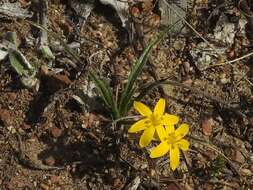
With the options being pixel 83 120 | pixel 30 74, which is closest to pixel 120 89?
pixel 83 120

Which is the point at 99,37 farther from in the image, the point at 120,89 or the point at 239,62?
the point at 239,62

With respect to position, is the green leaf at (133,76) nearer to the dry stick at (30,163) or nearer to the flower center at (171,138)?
the flower center at (171,138)

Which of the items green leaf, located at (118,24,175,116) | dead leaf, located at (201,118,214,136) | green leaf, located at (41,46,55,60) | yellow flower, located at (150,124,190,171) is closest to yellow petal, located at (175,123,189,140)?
yellow flower, located at (150,124,190,171)

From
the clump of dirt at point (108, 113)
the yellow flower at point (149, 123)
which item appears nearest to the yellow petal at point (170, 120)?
the yellow flower at point (149, 123)

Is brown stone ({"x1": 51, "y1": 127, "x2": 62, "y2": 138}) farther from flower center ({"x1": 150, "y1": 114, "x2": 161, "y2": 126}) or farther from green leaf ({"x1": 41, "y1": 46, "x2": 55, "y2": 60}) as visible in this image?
flower center ({"x1": 150, "y1": 114, "x2": 161, "y2": 126})

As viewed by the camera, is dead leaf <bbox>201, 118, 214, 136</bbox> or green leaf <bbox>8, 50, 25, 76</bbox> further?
dead leaf <bbox>201, 118, 214, 136</bbox>

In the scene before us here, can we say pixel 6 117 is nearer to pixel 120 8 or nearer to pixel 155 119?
pixel 155 119

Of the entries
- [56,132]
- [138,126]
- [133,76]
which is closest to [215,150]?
[138,126]
